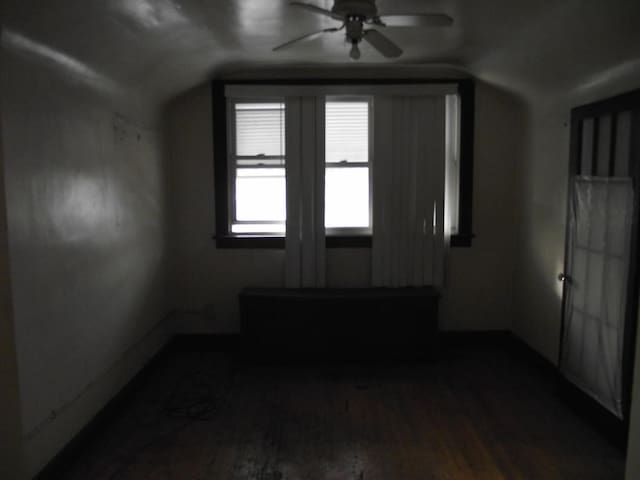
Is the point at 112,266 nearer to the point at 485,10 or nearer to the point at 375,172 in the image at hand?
the point at 375,172

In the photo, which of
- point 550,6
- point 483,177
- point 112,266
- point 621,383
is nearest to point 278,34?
point 550,6

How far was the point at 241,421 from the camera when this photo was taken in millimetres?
3365

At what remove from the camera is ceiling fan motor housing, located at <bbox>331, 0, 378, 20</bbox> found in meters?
2.37

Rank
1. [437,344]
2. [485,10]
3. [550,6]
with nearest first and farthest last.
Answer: [550,6] < [485,10] < [437,344]

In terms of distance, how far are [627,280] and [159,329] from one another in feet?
11.5

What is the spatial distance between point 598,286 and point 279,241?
255 centimetres

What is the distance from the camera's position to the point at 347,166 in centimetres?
460

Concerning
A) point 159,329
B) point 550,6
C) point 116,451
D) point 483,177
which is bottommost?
point 116,451

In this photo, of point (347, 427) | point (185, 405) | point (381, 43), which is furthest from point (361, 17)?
point (185, 405)

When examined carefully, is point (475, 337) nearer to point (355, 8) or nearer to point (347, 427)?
point (347, 427)

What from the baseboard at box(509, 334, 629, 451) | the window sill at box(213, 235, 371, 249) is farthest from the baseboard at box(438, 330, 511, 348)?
the window sill at box(213, 235, 371, 249)

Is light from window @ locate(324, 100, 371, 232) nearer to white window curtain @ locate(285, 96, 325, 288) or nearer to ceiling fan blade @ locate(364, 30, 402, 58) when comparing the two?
white window curtain @ locate(285, 96, 325, 288)

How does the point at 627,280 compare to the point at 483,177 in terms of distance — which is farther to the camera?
the point at 483,177

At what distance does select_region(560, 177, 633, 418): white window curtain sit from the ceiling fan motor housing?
1698mm
